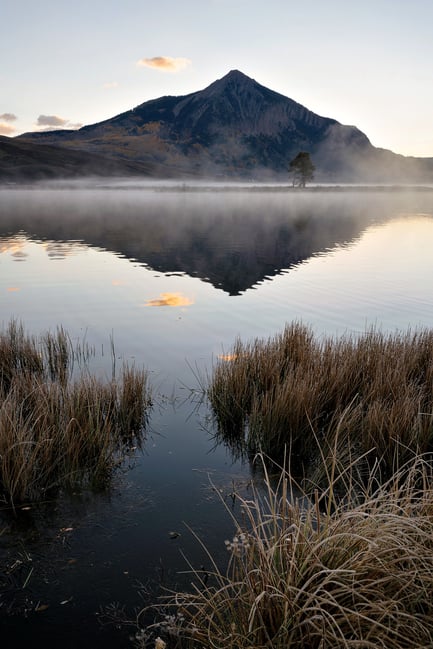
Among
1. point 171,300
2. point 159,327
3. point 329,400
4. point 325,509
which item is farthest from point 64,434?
point 171,300

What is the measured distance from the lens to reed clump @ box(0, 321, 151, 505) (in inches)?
Result: 208

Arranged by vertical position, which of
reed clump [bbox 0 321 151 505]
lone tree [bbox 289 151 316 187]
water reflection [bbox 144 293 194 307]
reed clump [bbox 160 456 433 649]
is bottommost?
water reflection [bbox 144 293 194 307]

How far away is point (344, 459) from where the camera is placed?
6.05 metres

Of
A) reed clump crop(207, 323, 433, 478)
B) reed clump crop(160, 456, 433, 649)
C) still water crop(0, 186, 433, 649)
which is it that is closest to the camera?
reed clump crop(160, 456, 433, 649)

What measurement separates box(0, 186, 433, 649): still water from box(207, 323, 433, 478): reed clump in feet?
1.85

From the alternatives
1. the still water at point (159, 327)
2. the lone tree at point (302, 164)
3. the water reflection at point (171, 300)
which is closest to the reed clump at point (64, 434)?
the still water at point (159, 327)

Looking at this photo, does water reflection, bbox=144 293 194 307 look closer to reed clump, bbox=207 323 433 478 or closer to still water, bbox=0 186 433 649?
still water, bbox=0 186 433 649

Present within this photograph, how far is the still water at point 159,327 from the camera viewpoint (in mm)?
4316

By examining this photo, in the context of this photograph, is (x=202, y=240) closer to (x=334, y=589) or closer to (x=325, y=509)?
(x=325, y=509)

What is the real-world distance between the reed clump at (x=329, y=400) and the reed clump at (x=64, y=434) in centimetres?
136

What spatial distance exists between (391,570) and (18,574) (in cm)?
298

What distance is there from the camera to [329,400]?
731 centimetres

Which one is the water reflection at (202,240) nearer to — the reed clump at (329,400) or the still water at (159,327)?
the still water at (159,327)

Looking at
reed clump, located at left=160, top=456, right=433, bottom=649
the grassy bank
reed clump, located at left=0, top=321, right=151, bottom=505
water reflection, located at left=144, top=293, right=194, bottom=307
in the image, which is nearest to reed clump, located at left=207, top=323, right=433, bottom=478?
the grassy bank
